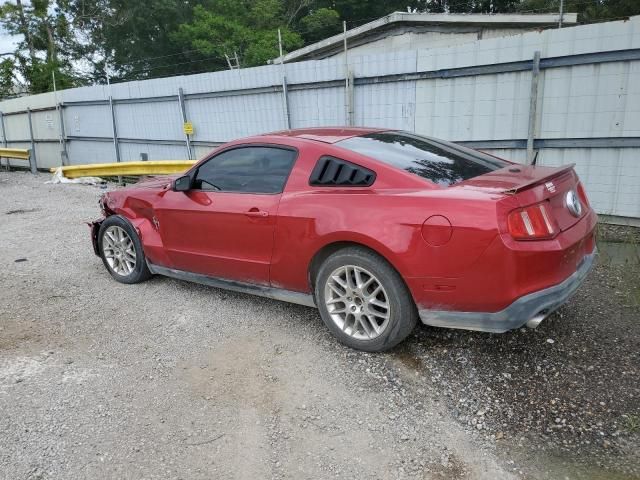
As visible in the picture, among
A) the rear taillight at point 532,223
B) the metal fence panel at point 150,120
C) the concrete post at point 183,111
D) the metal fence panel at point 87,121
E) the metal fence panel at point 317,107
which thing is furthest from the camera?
the metal fence panel at point 87,121

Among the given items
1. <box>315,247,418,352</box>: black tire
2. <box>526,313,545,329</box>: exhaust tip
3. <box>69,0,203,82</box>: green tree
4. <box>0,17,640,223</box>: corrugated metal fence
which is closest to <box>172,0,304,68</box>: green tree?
<box>69,0,203,82</box>: green tree

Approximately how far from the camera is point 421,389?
3236mm

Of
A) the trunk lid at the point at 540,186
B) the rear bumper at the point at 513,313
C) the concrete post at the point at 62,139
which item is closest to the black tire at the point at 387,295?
the rear bumper at the point at 513,313

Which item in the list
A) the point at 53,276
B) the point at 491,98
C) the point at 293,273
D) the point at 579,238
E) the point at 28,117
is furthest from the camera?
Result: the point at 28,117

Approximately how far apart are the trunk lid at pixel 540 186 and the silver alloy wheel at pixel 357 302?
896 mm

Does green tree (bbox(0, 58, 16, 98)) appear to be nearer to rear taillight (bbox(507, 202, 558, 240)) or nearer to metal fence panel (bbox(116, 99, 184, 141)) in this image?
metal fence panel (bbox(116, 99, 184, 141))

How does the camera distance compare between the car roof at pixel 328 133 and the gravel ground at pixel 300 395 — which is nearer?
the gravel ground at pixel 300 395

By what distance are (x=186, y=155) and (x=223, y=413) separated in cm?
1011

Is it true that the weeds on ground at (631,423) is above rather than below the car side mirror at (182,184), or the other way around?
below

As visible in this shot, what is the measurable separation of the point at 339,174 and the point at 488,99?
450 centimetres

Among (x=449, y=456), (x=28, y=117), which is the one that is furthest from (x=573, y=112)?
(x=28, y=117)

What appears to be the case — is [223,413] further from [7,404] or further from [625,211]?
[625,211]

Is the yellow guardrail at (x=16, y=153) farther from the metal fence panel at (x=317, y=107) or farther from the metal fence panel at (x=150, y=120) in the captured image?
the metal fence panel at (x=317, y=107)

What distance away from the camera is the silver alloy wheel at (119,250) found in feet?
17.3
